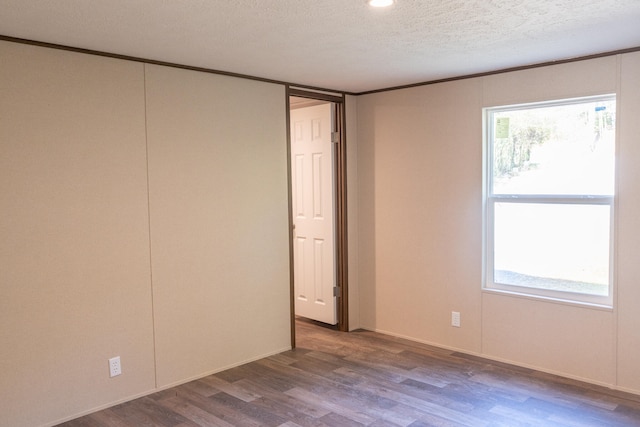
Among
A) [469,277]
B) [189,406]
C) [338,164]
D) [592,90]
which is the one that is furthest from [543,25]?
[189,406]

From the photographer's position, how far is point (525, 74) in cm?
382

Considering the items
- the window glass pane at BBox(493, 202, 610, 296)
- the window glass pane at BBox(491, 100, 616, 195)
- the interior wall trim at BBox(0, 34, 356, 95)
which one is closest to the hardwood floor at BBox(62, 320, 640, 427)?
the window glass pane at BBox(493, 202, 610, 296)

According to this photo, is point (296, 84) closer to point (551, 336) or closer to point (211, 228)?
point (211, 228)

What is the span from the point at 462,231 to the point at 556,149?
946mm

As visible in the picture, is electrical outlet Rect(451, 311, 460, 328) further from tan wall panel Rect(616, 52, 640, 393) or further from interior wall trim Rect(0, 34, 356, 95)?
interior wall trim Rect(0, 34, 356, 95)

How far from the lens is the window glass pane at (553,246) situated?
3613 millimetres

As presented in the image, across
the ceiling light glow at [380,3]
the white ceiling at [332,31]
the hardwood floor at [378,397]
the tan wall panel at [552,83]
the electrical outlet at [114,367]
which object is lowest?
the hardwood floor at [378,397]

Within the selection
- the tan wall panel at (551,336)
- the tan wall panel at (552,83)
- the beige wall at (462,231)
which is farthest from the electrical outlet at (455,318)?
the tan wall panel at (552,83)

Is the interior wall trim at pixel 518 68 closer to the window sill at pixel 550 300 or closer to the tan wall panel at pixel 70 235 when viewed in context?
the window sill at pixel 550 300

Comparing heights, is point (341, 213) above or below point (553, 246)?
above

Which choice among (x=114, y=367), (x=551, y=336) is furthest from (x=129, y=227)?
(x=551, y=336)

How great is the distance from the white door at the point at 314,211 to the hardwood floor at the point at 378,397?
0.95 meters

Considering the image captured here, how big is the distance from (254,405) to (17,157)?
2.06m

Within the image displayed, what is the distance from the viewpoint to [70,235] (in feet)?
10.3
